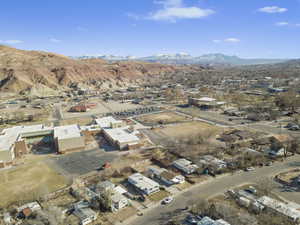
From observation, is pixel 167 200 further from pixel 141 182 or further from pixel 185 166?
pixel 185 166

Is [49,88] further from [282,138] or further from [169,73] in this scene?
[169,73]

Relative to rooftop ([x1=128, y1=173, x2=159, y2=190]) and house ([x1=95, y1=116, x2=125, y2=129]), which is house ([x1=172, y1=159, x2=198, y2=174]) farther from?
house ([x1=95, y1=116, x2=125, y2=129])

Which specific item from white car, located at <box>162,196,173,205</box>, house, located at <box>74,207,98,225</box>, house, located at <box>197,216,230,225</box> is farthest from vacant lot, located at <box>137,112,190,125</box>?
house, located at <box>197,216,230,225</box>

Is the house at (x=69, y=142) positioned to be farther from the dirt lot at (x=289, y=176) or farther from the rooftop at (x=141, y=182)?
the dirt lot at (x=289, y=176)

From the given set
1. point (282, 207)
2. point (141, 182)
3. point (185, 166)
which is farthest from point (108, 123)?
point (282, 207)

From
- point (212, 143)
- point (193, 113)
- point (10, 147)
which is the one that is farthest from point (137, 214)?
point (193, 113)

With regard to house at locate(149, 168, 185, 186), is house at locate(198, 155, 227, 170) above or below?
above
